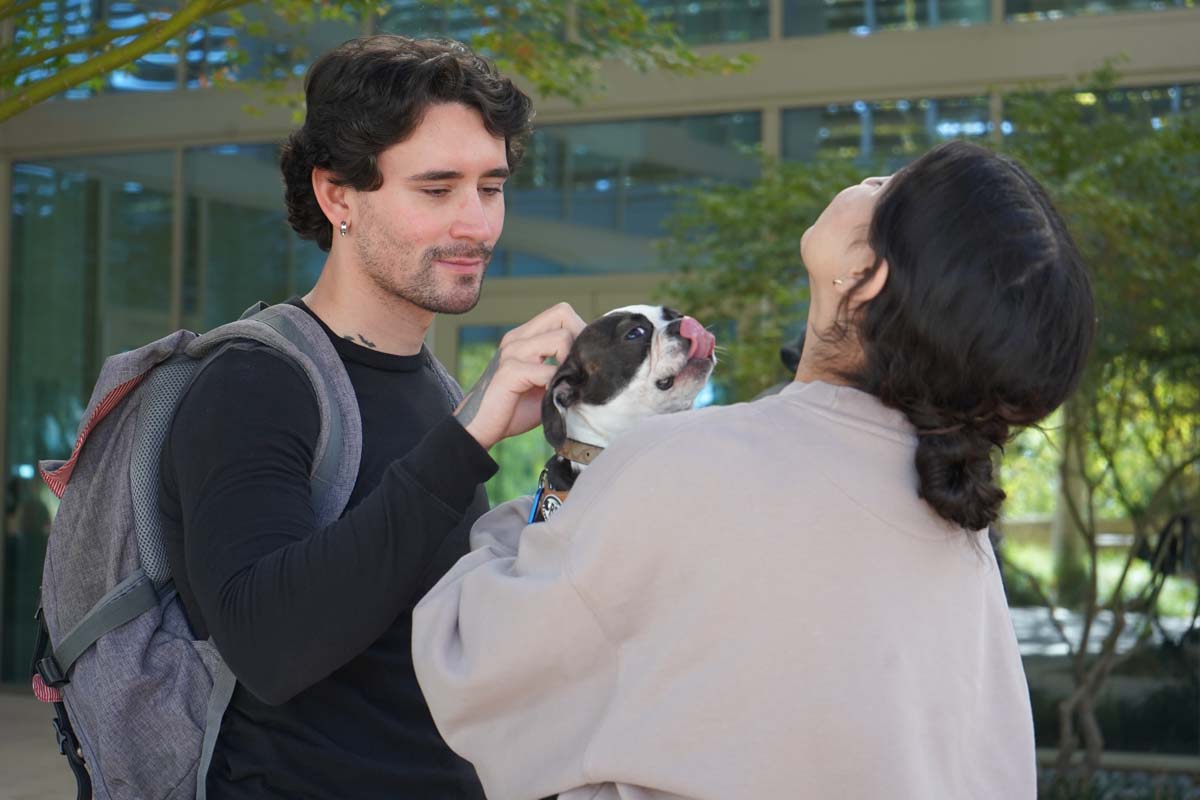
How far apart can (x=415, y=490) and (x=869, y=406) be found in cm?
61

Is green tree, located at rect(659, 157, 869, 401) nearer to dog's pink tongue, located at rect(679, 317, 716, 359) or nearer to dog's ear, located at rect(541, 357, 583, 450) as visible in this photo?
dog's pink tongue, located at rect(679, 317, 716, 359)

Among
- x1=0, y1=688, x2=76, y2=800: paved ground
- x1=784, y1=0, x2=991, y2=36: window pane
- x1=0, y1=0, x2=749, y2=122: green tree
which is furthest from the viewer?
x1=784, y1=0, x2=991, y2=36: window pane

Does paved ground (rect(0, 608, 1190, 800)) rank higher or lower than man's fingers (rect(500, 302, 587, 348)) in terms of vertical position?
lower

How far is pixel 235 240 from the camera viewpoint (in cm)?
1059

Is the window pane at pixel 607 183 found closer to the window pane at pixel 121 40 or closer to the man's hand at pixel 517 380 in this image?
the window pane at pixel 121 40

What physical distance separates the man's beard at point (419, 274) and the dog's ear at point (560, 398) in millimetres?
206

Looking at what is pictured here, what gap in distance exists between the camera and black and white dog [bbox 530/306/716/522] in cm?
228

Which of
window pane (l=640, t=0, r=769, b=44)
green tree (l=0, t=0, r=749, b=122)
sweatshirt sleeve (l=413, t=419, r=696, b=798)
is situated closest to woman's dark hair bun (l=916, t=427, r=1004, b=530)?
sweatshirt sleeve (l=413, t=419, r=696, b=798)

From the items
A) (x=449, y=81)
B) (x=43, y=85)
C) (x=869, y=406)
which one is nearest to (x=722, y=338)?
(x=43, y=85)

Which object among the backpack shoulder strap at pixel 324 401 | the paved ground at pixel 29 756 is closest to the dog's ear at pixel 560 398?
the backpack shoulder strap at pixel 324 401

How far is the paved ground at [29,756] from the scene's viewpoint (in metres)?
7.25

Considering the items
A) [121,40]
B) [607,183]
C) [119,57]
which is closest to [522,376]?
[119,57]

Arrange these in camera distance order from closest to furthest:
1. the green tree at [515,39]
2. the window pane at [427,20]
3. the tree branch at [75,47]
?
the tree branch at [75,47]
the green tree at [515,39]
the window pane at [427,20]

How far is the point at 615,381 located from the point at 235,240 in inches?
346
